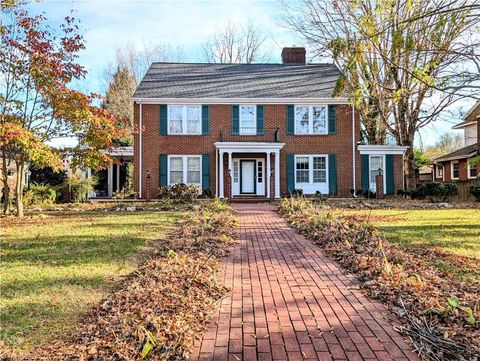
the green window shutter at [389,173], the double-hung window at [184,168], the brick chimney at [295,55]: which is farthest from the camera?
the brick chimney at [295,55]

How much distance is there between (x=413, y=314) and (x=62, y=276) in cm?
431

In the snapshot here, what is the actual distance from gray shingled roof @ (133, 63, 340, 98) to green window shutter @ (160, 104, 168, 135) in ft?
2.07

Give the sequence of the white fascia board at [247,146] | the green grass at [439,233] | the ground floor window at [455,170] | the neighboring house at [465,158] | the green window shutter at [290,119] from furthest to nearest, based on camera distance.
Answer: the ground floor window at [455,170], the neighboring house at [465,158], the green window shutter at [290,119], the white fascia board at [247,146], the green grass at [439,233]

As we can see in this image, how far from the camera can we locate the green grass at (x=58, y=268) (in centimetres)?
388

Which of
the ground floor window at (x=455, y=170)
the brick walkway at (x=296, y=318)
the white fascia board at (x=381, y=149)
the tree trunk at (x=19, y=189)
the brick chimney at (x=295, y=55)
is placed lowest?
the brick walkway at (x=296, y=318)

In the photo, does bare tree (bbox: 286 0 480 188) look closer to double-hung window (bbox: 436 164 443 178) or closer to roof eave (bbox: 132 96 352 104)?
roof eave (bbox: 132 96 352 104)

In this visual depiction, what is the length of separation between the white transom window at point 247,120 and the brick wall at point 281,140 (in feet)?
2.09

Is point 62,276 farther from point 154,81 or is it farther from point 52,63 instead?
point 154,81

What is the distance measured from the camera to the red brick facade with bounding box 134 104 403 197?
69.4 ft

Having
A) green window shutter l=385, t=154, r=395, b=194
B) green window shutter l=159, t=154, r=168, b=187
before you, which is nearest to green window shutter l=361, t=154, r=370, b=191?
green window shutter l=385, t=154, r=395, b=194

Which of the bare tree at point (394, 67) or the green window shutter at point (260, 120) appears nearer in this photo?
the bare tree at point (394, 67)

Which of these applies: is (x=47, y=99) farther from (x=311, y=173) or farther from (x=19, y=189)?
(x=311, y=173)

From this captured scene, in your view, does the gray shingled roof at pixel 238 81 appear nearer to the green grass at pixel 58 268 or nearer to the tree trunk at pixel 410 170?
the tree trunk at pixel 410 170

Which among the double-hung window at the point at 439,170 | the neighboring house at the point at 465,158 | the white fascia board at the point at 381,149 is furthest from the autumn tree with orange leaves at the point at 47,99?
the double-hung window at the point at 439,170
